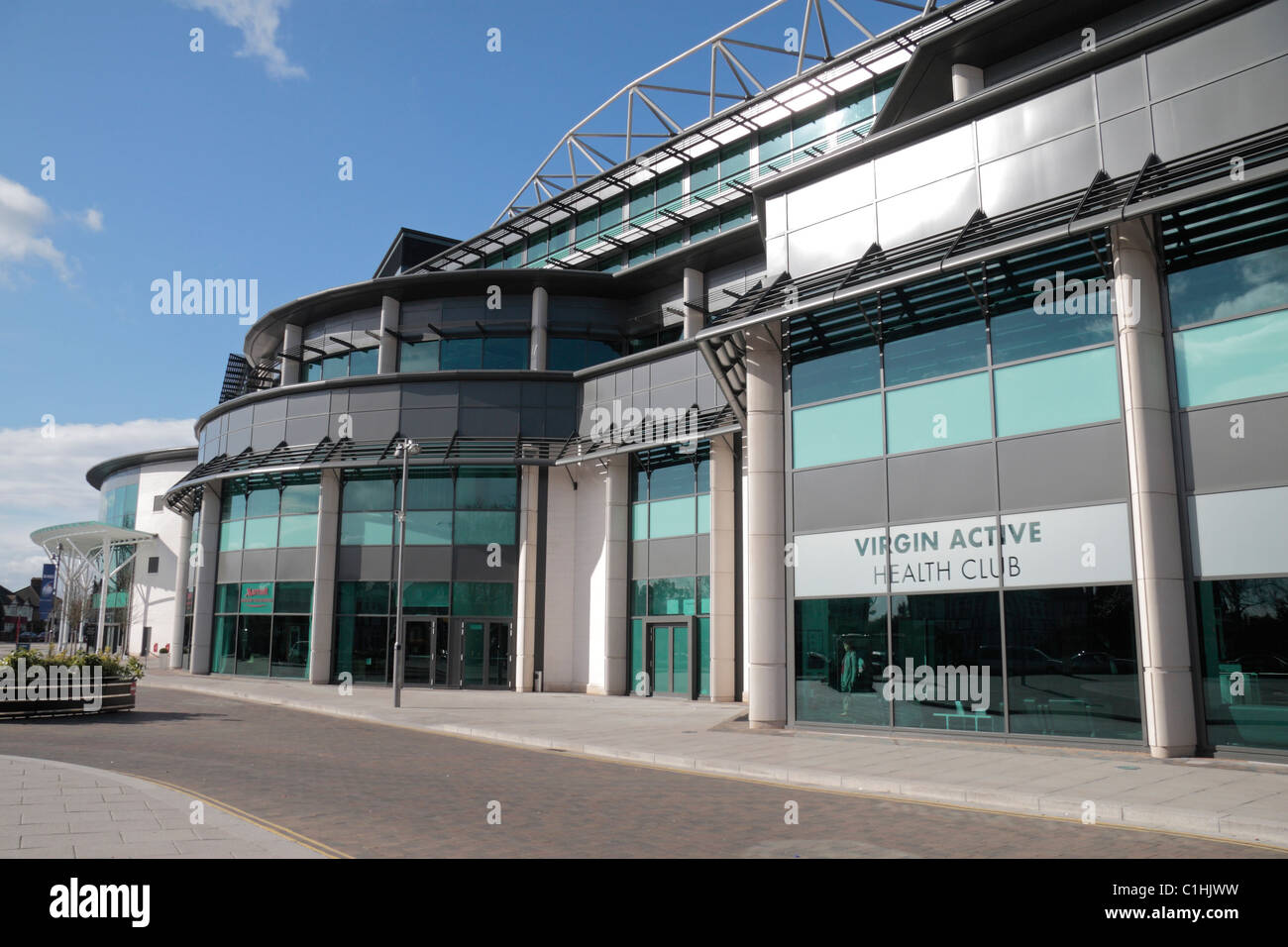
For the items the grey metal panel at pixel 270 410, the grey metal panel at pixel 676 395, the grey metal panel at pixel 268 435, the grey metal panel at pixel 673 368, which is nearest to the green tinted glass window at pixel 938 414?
the grey metal panel at pixel 676 395

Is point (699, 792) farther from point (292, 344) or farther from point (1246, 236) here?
point (292, 344)

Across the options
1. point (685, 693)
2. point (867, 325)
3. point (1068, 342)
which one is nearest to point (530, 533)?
point (685, 693)

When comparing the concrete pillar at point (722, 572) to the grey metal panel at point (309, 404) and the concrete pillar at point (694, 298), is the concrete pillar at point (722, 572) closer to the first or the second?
the concrete pillar at point (694, 298)

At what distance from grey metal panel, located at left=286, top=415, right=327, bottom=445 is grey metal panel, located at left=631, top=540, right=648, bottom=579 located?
13265 mm

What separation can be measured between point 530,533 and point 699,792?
857 inches

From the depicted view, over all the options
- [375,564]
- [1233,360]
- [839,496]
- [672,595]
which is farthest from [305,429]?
[1233,360]

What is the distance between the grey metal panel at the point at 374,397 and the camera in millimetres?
34812

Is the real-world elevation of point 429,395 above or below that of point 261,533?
above

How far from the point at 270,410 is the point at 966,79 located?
29385 mm

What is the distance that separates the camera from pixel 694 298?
32.0 metres

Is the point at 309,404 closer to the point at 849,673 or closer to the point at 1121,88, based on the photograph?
the point at 849,673

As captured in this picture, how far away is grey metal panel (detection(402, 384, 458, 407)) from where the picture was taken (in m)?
34.2

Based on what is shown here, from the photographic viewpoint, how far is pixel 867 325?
61.6 feet

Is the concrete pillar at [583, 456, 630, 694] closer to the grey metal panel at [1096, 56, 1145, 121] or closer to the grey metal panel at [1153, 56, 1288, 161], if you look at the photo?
the grey metal panel at [1096, 56, 1145, 121]
